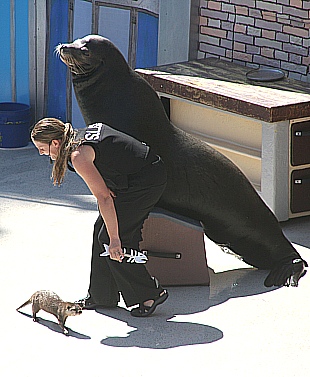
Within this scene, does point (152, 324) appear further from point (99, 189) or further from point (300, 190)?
point (300, 190)

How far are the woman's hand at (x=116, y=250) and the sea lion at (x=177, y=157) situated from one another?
0.69 metres

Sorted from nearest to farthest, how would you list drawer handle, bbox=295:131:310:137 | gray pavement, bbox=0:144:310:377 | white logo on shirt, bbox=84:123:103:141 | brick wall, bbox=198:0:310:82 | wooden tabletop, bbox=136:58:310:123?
gray pavement, bbox=0:144:310:377 → white logo on shirt, bbox=84:123:103:141 → wooden tabletop, bbox=136:58:310:123 → drawer handle, bbox=295:131:310:137 → brick wall, bbox=198:0:310:82

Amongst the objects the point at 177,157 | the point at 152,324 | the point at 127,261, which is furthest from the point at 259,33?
the point at 152,324

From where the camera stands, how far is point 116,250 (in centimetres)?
405

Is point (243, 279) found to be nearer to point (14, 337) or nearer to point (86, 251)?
point (86, 251)

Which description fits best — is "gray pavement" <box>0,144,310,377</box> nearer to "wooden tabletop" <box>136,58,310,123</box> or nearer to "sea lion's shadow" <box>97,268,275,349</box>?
"sea lion's shadow" <box>97,268,275,349</box>

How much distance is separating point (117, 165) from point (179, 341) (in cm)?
95

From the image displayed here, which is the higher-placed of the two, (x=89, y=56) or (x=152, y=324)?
(x=89, y=56)

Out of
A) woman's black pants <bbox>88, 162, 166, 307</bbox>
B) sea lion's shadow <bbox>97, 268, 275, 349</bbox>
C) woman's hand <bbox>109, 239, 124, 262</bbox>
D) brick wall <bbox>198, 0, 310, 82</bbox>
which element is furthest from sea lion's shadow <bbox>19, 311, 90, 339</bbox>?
brick wall <bbox>198, 0, 310, 82</bbox>

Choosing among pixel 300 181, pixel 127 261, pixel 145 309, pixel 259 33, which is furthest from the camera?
pixel 259 33

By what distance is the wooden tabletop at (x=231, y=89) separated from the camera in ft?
18.2

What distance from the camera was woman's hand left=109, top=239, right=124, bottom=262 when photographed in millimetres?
4051

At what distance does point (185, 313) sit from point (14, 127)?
396cm

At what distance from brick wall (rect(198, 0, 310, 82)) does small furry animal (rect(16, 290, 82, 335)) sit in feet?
9.84
